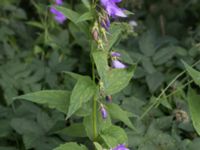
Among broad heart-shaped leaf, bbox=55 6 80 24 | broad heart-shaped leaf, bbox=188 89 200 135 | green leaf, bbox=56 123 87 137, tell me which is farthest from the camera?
green leaf, bbox=56 123 87 137

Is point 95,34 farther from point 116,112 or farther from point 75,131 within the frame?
point 75,131

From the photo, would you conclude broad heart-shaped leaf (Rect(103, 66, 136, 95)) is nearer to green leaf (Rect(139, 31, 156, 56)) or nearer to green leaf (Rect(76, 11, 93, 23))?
green leaf (Rect(76, 11, 93, 23))

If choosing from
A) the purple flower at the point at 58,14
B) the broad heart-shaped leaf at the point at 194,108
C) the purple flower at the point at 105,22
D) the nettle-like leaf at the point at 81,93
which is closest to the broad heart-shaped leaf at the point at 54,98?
the nettle-like leaf at the point at 81,93

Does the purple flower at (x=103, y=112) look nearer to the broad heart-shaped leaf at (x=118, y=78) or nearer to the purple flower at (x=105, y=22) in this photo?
the broad heart-shaped leaf at (x=118, y=78)

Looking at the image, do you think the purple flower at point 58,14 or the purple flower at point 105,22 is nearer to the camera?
the purple flower at point 105,22

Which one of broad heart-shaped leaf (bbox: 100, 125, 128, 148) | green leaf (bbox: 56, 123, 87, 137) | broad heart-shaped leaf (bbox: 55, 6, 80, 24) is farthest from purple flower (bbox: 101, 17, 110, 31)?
green leaf (bbox: 56, 123, 87, 137)

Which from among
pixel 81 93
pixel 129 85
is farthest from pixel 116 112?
pixel 129 85

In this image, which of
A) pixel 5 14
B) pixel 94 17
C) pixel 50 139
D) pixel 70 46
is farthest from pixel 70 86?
pixel 5 14
